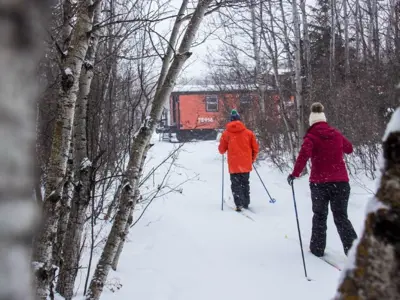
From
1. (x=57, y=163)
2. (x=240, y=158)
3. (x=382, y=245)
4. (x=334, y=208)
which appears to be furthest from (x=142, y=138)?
(x=240, y=158)

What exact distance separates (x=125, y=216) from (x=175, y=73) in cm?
132

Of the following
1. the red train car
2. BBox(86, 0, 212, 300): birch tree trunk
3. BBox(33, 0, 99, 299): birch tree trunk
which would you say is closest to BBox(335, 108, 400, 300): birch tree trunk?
BBox(33, 0, 99, 299): birch tree trunk

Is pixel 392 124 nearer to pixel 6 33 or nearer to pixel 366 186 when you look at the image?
pixel 6 33

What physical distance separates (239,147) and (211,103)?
20.4 m

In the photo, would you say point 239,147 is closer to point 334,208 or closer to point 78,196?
point 334,208

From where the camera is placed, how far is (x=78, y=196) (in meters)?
3.22

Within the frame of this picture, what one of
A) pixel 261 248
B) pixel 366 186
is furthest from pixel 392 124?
pixel 366 186

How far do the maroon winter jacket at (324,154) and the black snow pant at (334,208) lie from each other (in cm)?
9

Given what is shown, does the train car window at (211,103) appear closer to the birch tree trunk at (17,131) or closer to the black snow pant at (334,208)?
the black snow pant at (334,208)

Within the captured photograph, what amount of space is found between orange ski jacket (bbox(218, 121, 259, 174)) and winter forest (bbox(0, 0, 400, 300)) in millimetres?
891

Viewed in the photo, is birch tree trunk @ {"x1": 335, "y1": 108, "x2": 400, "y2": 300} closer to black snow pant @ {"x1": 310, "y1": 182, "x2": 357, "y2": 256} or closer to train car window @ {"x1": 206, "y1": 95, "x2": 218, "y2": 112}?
black snow pant @ {"x1": 310, "y1": 182, "x2": 357, "y2": 256}

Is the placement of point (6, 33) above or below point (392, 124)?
above

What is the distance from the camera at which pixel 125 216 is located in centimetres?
337

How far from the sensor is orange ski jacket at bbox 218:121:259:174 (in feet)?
25.3
